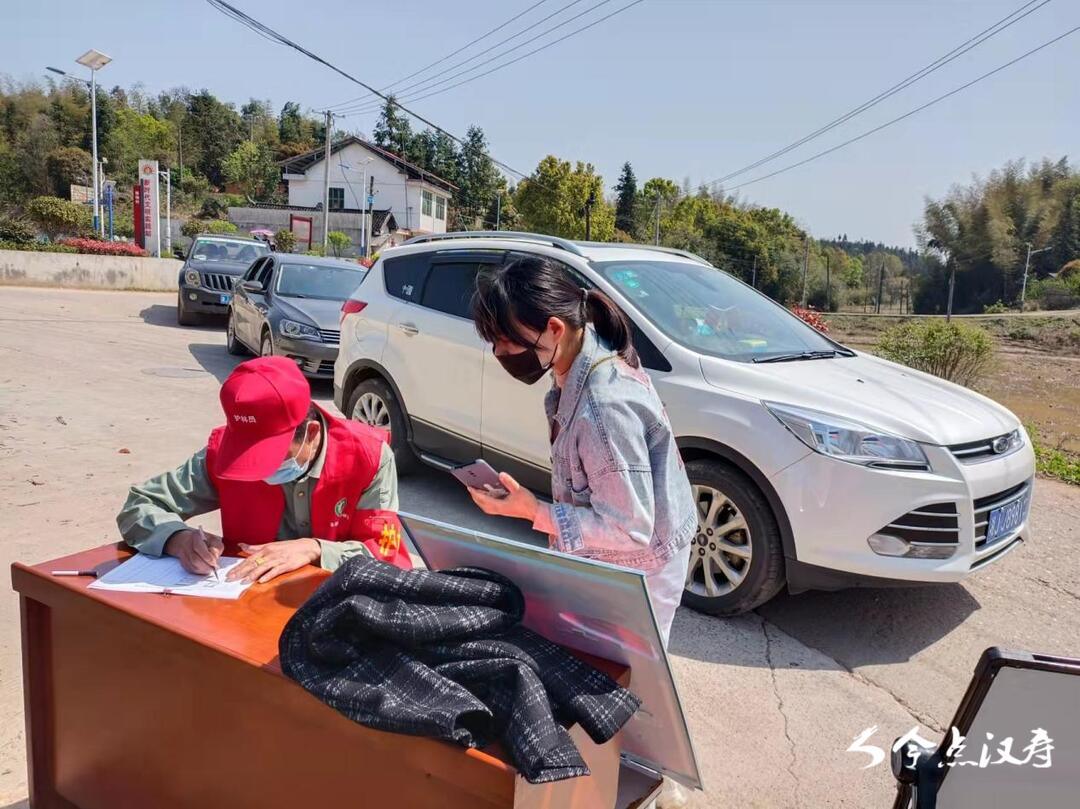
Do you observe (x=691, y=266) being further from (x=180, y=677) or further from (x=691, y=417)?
(x=180, y=677)

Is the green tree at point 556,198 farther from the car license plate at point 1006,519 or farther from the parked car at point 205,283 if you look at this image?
the car license plate at point 1006,519

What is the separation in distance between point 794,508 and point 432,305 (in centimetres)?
303

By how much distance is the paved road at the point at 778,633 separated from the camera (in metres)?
2.87

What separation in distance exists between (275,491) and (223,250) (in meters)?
15.7

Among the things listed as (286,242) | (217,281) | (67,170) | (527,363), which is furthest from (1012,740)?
(67,170)

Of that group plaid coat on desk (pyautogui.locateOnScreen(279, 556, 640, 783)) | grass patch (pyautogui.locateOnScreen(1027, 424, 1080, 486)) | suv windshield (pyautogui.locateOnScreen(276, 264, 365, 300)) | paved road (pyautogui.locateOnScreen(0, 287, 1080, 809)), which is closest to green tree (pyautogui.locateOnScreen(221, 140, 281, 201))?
suv windshield (pyautogui.locateOnScreen(276, 264, 365, 300))

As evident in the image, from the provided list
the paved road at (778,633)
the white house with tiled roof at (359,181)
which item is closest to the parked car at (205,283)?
the paved road at (778,633)

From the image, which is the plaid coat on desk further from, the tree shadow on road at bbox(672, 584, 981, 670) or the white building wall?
the white building wall

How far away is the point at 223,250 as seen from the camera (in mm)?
16422

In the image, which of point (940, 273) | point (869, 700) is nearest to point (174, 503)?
point (869, 700)

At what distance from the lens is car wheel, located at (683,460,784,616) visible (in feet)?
12.2

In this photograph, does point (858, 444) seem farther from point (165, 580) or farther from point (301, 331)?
point (301, 331)

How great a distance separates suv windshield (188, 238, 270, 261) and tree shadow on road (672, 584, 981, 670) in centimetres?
1431

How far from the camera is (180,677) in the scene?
1.72 meters
